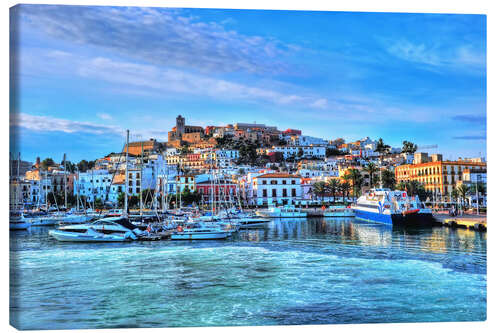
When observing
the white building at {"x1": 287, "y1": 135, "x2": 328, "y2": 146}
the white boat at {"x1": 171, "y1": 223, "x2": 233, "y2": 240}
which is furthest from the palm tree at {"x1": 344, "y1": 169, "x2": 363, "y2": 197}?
the white boat at {"x1": 171, "y1": 223, "x2": 233, "y2": 240}

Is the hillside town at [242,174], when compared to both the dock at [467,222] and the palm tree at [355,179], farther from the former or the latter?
the dock at [467,222]

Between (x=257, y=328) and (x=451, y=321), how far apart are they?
234cm

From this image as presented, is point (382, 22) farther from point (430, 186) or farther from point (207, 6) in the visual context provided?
point (430, 186)

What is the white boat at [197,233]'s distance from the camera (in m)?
15.2

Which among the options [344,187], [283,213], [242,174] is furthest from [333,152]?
[283,213]

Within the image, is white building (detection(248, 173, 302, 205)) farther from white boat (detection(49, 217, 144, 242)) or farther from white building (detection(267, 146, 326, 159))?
white boat (detection(49, 217, 144, 242))

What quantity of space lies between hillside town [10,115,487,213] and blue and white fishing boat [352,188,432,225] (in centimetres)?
155

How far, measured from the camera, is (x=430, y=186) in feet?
80.0

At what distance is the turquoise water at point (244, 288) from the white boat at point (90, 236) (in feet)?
9.81

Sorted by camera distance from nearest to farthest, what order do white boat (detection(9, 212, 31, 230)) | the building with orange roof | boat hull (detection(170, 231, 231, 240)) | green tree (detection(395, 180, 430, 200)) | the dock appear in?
white boat (detection(9, 212, 31, 230)), boat hull (detection(170, 231, 231, 240)), the dock, the building with orange roof, green tree (detection(395, 180, 430, 200))

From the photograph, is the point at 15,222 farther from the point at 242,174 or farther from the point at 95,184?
the point at 242,174

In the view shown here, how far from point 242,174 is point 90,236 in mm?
31107

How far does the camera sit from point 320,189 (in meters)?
39.2

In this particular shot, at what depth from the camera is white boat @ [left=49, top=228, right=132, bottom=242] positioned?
1419 cm
